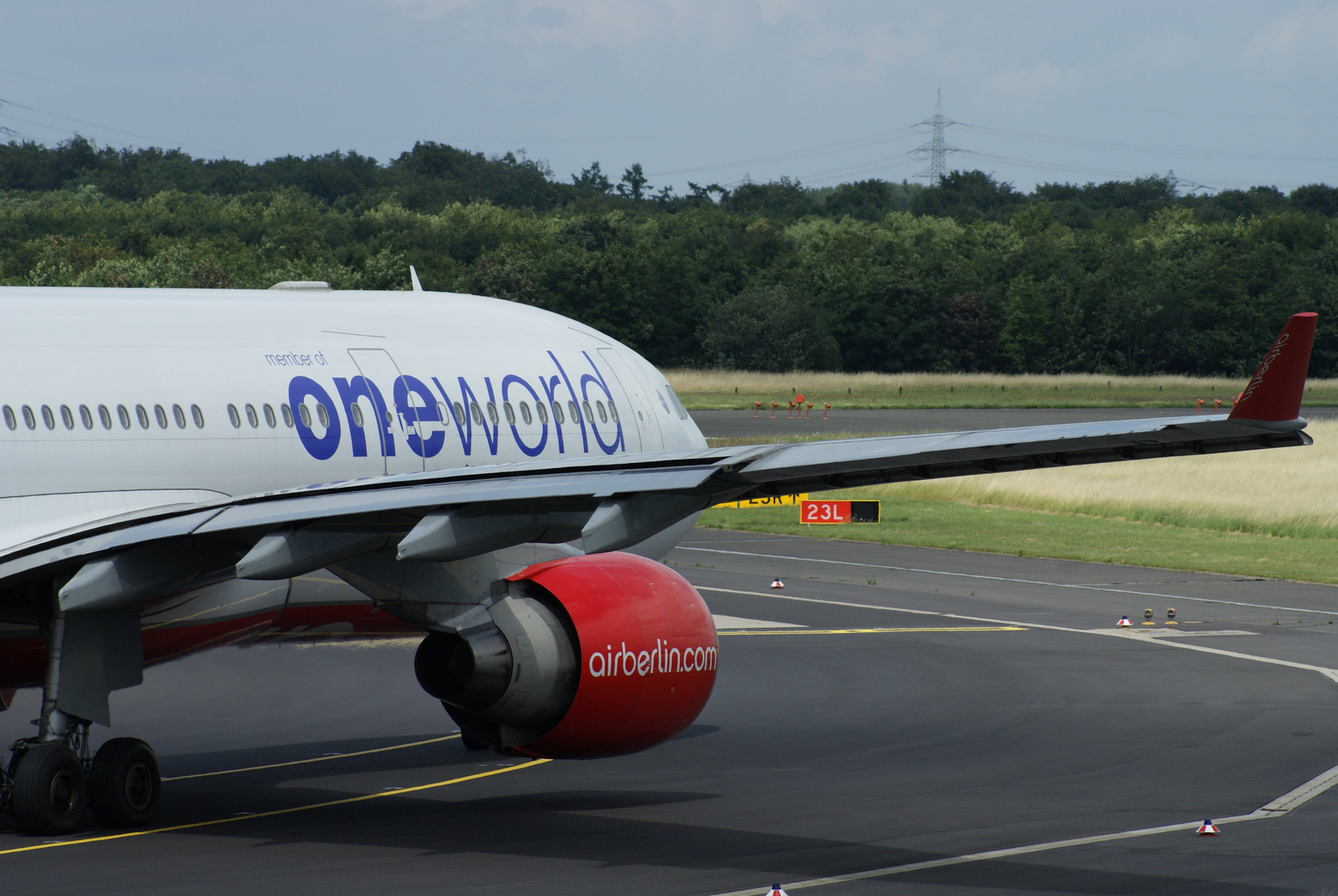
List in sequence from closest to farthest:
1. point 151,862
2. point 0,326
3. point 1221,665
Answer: point 151,862 → point 0,326 → point 1221,665

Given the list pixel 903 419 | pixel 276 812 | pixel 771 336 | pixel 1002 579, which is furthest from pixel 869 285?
pixel 276 812

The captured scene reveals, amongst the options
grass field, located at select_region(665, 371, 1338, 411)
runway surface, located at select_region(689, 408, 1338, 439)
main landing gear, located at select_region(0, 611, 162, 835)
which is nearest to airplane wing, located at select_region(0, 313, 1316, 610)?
main landing gear, located at select_region(0, 611, 162, 835)

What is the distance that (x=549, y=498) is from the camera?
12789mm

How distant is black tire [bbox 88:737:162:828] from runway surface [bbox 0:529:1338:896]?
0.30 metres

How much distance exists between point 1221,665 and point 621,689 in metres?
15.3

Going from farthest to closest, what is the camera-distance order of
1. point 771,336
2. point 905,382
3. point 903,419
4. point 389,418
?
point 771,336 < point 905,382 < point 903,419 < point 389,418

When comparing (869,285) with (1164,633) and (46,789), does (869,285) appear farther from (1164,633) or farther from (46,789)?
(46,789)

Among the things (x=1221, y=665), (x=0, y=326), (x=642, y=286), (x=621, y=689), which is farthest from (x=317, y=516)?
(x=642, y=286)

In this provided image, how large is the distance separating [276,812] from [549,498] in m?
6.04

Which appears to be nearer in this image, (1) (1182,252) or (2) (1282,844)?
(2) (1282,844)

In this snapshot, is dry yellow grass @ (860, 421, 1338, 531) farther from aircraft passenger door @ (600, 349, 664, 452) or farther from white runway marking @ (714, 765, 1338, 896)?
white runway marking @ (714, 765, 1338, 896)

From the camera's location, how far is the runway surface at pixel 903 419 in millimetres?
81312

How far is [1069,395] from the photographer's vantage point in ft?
375

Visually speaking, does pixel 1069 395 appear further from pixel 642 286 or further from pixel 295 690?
pixel 295 690
